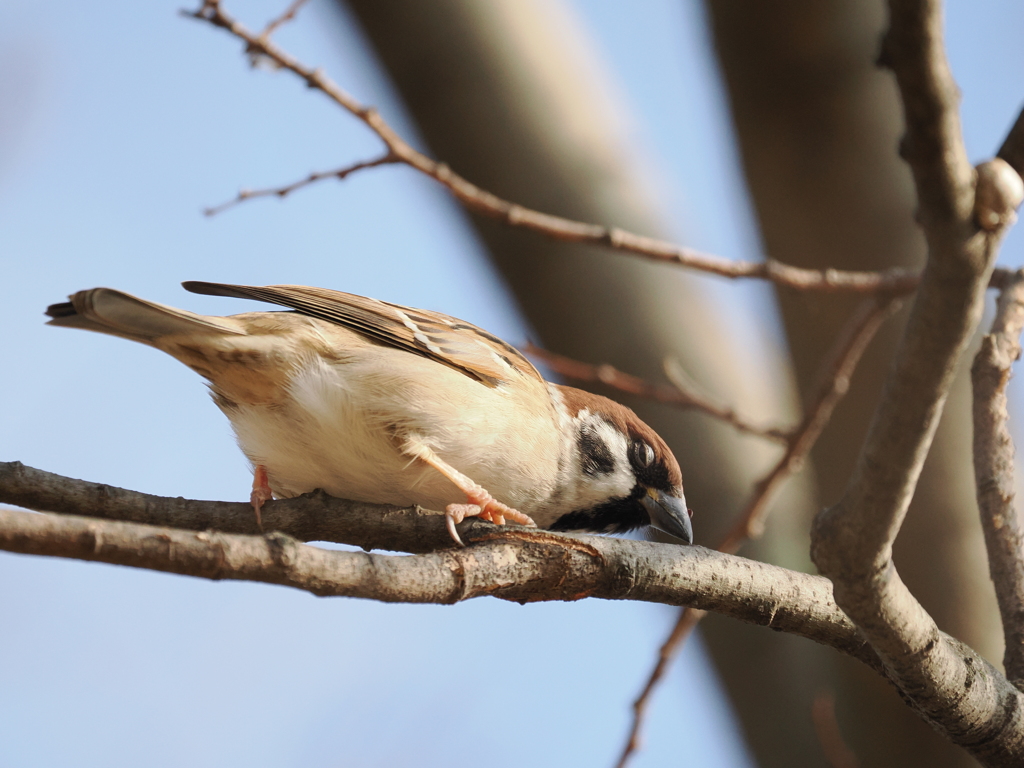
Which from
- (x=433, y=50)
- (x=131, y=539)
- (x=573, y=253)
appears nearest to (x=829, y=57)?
(x=573, y=253)

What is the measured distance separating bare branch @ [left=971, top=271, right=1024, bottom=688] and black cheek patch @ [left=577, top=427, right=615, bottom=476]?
1183 mm

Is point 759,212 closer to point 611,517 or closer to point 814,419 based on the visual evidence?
point 814,419

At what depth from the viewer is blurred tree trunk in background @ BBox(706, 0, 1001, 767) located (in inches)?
156

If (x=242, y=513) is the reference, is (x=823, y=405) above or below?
above

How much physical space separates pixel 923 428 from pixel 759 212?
10.9ft

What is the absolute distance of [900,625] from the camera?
161 centimetres

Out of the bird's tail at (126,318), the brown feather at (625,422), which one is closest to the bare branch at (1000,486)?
the brown feather at (625,422)

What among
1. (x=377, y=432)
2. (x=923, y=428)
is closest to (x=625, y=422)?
(x=377, y=432)

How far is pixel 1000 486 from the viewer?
2082 mm

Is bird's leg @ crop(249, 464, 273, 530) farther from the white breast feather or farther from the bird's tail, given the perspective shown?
the bird's tail

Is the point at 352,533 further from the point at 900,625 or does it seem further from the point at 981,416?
the point at 981,416

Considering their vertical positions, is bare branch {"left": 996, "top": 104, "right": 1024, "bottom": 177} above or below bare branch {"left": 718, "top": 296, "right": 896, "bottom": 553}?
above

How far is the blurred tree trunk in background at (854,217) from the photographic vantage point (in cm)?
396

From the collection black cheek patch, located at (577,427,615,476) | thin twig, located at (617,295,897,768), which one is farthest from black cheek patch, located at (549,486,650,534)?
thin twig, located at (617,295,897,768)
